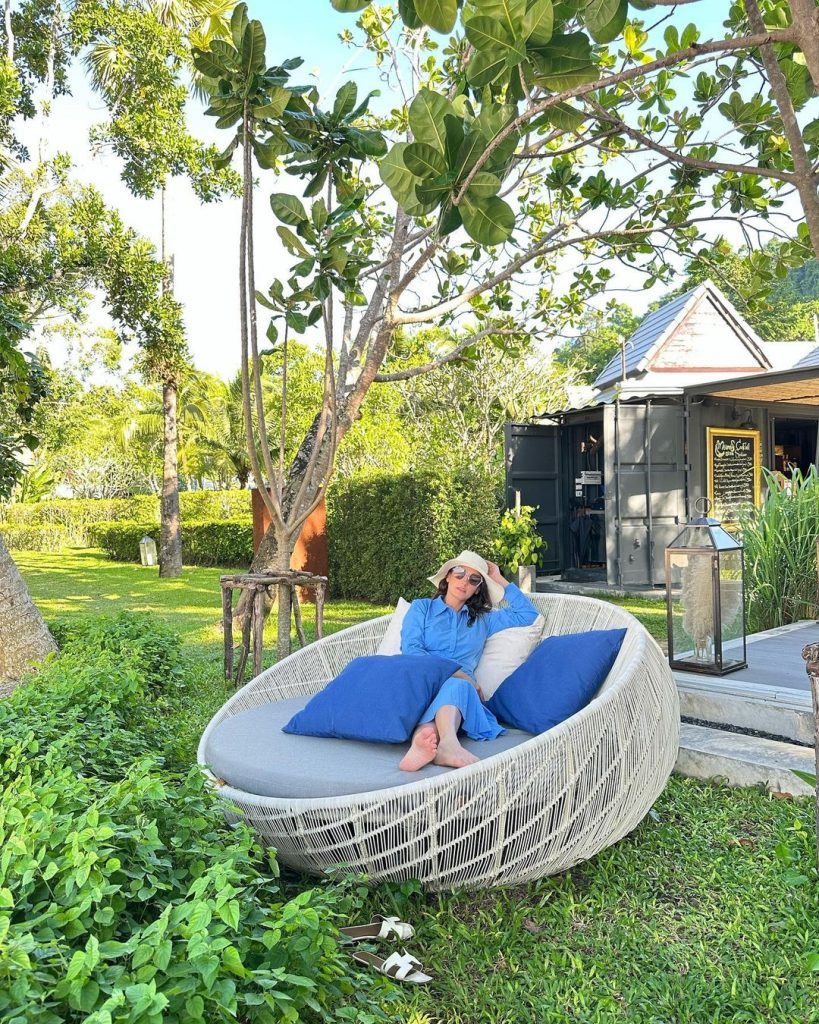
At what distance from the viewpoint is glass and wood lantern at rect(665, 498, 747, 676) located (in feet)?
15.2

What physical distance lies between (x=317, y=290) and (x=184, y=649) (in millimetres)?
4497

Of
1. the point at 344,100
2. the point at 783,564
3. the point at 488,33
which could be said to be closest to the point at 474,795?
the point at 488,33

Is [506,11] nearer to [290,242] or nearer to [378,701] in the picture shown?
[378,701]

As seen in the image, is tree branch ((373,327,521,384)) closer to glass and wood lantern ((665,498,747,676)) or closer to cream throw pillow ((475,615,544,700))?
glass and wood lantern ((665,498,747,676))

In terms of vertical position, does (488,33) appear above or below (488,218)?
above

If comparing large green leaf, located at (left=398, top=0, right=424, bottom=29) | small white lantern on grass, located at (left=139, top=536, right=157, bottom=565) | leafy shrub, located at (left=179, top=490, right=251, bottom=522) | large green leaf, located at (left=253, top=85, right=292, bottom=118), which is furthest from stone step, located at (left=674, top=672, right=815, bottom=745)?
leafy shrub, located at (left=179, top=490, right=251, bottom=522)

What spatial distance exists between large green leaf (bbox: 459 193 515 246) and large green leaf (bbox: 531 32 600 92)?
0.31 m

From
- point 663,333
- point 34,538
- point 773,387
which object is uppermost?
point 663,333

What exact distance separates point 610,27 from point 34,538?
2616cm

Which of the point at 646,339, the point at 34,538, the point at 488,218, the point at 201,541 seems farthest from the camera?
the point at 34,538

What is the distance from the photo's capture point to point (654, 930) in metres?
2.56

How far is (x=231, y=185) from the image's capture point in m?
10.3

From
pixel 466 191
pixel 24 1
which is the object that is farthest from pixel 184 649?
pixel 24 1

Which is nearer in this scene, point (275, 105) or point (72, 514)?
point (275, 105)
